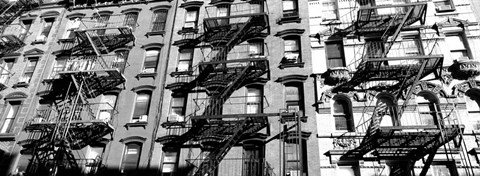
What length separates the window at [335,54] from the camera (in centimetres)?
1975

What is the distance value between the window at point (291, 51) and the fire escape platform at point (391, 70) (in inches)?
107

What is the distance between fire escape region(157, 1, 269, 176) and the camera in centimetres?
1784

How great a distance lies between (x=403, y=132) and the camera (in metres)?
16.4

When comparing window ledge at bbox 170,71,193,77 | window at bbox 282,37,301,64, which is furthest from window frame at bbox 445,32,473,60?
window ledge at bbox 170,71,193,77

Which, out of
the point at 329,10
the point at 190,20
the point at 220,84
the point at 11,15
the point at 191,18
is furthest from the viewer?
the point at 11,15

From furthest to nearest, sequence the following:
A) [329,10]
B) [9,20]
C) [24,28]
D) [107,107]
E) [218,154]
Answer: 1. [9,20]
2. [24,28]
3. [329,10]
4. [107,107]
5. [218,154]

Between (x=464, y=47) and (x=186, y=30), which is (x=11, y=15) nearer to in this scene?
(x=186, y=30)

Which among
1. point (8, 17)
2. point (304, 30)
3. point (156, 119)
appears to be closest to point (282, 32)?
point (304, 30)

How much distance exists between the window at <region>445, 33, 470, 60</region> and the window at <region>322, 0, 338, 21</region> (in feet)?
18.4

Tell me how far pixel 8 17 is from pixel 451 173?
1078 inches

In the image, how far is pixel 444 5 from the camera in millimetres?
20641

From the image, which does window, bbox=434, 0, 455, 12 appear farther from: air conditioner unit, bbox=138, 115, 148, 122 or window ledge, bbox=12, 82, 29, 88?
window ledge, bbox=12, 82, 29, 88

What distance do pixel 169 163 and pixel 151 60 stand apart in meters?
6.70

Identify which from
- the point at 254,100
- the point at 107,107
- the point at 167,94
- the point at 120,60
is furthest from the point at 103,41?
the point at 254,100
